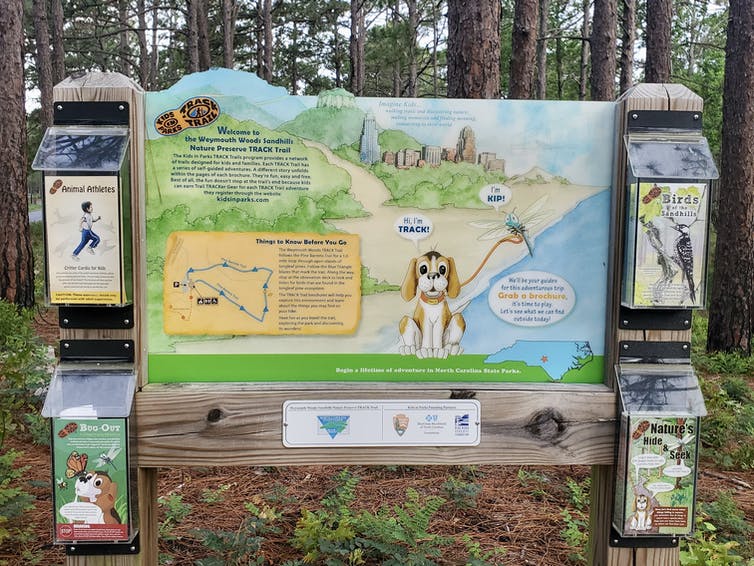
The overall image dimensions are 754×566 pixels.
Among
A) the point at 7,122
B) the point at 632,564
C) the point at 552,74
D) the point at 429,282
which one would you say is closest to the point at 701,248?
the point at 429,282

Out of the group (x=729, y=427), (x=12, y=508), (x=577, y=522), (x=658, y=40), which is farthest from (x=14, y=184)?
(x=658, y=40)

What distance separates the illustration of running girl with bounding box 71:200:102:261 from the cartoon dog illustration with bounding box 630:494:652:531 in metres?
1.66

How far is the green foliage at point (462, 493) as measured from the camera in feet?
10.2

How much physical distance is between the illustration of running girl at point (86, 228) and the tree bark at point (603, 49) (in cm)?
1129

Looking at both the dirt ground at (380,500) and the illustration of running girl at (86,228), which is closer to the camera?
the illustration of running girl at (86,228)

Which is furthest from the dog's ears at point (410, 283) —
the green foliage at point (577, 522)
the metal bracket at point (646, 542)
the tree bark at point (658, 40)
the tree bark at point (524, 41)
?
the tree bark at point (658, 40)

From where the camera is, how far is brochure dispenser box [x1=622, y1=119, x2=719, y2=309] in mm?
1676

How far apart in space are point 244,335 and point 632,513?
4.00 ft

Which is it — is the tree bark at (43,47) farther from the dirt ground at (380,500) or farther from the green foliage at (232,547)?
the green foliage at (232,547)

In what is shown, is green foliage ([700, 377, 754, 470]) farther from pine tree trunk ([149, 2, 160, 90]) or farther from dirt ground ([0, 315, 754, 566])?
pine tree trunk ([149, 2, 160, 90])

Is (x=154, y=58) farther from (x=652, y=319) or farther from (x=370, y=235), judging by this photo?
(x=652, y=319)

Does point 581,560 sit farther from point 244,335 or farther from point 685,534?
point 244,335

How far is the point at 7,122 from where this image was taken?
24.1 feet

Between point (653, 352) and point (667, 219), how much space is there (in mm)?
386
